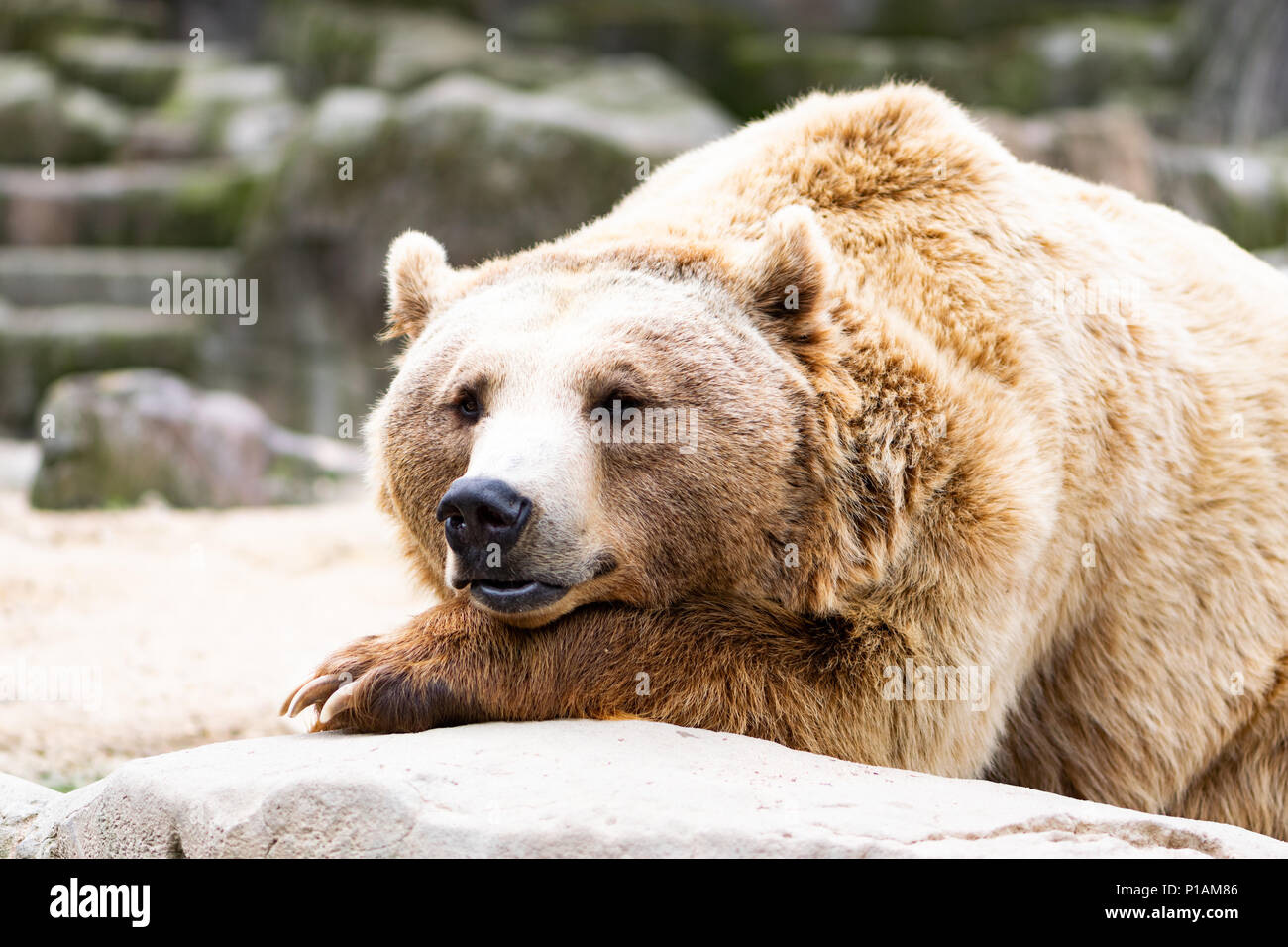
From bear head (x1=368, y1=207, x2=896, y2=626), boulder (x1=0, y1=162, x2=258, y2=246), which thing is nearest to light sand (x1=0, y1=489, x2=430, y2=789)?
bear head (x1=368, y1=207, x2=896, y2=626)

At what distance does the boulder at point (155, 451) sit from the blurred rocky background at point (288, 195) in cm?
2

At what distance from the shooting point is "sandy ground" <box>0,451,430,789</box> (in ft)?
18.1

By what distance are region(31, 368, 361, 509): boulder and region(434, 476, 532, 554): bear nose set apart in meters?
7.60

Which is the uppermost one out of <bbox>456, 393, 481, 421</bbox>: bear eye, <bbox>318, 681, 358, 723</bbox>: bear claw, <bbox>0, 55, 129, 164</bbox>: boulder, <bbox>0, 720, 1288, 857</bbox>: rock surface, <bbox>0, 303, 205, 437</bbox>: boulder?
<bbox>0, 55, 129, 164</bbox>: boulder

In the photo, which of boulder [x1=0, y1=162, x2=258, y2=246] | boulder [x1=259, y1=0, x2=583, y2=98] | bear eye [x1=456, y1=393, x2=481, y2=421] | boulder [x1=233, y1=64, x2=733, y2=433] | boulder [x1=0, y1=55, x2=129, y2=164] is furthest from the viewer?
boulder [x1=0, y1=55, x2=129, y2=164]

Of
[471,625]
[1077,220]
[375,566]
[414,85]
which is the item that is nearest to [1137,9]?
[414,85]

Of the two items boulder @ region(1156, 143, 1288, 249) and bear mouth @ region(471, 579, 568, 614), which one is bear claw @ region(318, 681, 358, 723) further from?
boulder @ region(1156, 143, 1288, 249)

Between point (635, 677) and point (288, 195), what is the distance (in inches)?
444

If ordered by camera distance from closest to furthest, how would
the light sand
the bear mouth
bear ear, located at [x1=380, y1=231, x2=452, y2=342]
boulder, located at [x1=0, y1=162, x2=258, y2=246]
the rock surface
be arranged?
the rock surface, the bear mouth, bear ear, located at [x1=380, y1=231, x2=452, y2=342], the light sand, boulder, located at [x1=0, y1=162, x2=258, y2=246]

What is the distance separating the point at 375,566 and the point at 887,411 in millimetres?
5320

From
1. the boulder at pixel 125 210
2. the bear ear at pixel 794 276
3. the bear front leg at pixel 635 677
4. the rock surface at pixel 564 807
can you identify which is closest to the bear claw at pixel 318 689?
the bear front leg at pixel 635 677

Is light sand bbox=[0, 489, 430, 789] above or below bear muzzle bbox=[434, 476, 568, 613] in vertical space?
below

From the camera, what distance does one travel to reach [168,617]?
699 centimetres

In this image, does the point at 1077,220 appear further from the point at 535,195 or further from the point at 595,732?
the point at 535,195
